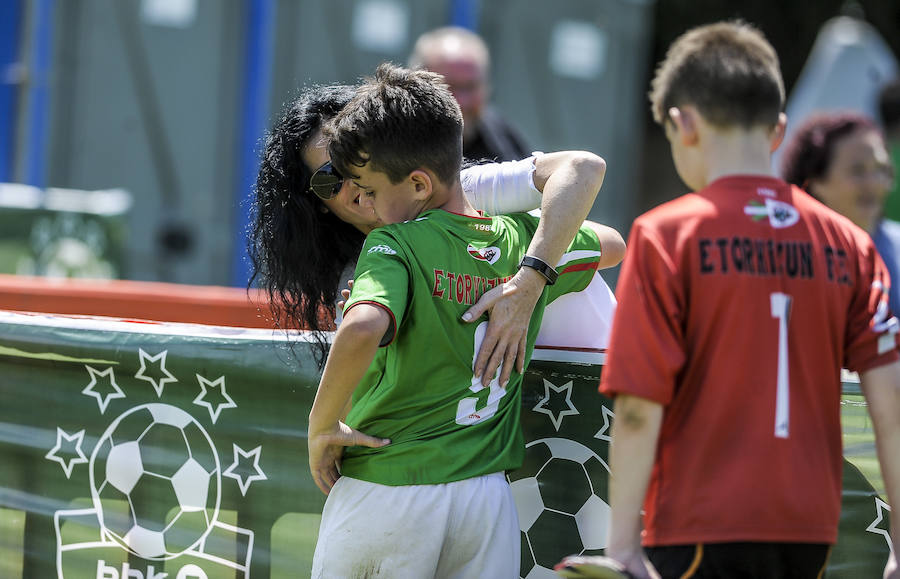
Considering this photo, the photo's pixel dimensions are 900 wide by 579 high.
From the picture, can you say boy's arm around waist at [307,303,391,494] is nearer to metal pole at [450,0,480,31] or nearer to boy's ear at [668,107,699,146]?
boy's ear at [668,107,699,146]

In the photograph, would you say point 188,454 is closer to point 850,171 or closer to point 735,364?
point 735,364

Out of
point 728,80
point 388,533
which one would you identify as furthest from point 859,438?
point 388,533

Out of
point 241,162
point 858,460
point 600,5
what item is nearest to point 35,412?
point 858,460

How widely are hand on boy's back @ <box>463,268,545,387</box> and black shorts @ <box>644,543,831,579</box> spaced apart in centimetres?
56

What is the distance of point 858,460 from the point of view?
8.89 feet

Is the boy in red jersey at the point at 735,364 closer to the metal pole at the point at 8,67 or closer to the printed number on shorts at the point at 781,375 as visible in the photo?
the printed number on shorts at the point at 781,375

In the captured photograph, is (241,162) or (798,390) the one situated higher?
(798,390)

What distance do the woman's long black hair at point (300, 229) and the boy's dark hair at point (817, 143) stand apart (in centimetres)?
240

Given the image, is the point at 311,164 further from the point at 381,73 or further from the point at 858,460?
the point at 858,460

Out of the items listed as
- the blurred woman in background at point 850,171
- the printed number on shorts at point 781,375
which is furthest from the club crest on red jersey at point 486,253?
the blurred woman in background at point 850,171

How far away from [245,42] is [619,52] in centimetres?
435

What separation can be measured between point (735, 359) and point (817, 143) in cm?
279

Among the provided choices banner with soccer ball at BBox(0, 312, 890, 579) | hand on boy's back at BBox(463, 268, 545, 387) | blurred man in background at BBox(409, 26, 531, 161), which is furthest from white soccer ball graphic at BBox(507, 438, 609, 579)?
blurred man in background at BBox(409, 26, 531, 161)

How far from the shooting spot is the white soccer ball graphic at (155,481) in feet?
9.78
